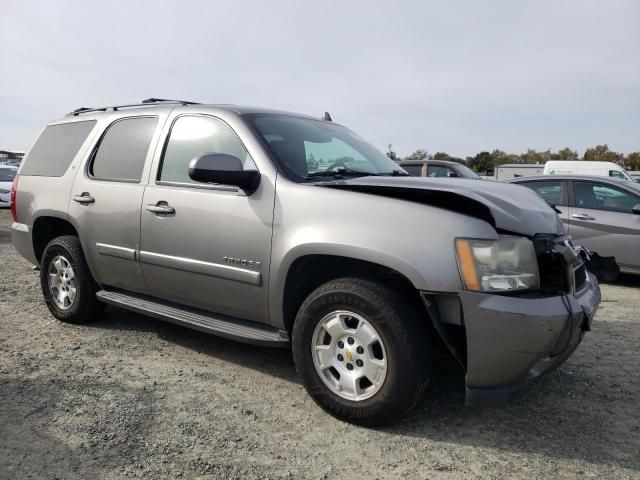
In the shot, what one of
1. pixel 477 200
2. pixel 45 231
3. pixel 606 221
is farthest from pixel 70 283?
pixel 606 221

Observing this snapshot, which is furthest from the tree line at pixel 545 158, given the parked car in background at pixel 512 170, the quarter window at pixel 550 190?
the quarter window at pixel 550 190

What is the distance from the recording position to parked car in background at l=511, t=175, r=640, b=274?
650 cm

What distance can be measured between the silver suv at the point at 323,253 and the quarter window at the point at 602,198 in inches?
162

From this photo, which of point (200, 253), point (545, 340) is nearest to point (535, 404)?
point (545, 340)

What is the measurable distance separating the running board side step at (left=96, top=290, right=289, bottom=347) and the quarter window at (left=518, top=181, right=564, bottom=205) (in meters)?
5.25

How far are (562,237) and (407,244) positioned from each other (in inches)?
39.4

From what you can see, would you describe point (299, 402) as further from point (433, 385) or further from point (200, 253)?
point (200, 253)

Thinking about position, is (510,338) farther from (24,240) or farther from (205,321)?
(24,240)

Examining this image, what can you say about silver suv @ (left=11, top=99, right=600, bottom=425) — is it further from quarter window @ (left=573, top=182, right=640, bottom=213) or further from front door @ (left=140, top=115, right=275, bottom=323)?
quarter window @ (left=573, top=182, right=640, bottom=213)

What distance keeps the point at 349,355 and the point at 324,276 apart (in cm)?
52

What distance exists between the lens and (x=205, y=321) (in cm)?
345

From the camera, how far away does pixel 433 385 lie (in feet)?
11.1

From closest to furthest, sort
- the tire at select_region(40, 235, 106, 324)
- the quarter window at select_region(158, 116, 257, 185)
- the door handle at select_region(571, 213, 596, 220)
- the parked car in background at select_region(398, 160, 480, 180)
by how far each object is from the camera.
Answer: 1. the quarter window at select_region(158, 116, 257, 185)
2. the tire at select_region(40, 235, 106, 324)
3. the door handle at select_region(571, 213, 596, 220)
4. the parked car in background at select_region(398, 160, 480, 180)

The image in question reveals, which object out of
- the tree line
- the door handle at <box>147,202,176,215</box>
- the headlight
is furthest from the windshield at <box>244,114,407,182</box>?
the tree line
